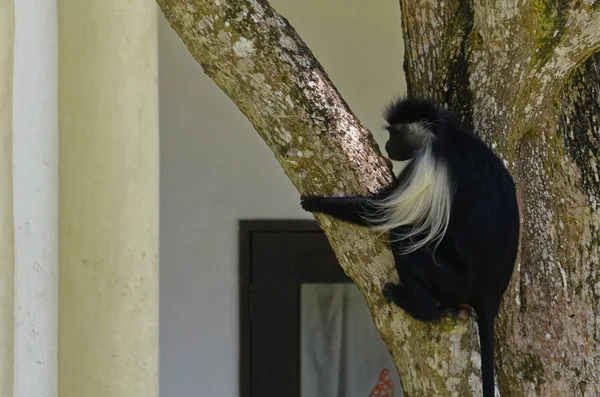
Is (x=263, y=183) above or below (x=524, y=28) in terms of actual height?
below

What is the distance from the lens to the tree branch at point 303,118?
2.08m

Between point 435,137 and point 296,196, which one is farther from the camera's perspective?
point 296,196

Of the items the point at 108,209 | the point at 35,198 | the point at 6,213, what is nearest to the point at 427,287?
the point at 108,209

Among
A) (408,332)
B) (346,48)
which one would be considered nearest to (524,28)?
(408,332)

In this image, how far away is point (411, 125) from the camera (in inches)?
98.0

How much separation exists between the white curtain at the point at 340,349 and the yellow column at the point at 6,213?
195 centimetres

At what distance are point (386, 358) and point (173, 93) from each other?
1549 millimetres

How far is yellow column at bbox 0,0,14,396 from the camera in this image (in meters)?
2.14

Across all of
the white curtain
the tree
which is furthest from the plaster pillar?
the white curtain

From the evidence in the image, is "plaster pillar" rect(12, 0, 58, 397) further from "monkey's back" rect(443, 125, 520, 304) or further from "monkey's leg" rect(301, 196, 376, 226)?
"monkey's back" rect(443, 125, 520, 304)

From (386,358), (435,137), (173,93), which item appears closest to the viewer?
(435,137)

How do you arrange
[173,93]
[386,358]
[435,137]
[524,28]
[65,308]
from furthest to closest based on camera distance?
[386,358] → [173,93] → [65,308] → [435,137] → [524,28]

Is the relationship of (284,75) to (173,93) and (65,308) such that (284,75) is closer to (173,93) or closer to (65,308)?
(65,308)

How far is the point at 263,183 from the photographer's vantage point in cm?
381
